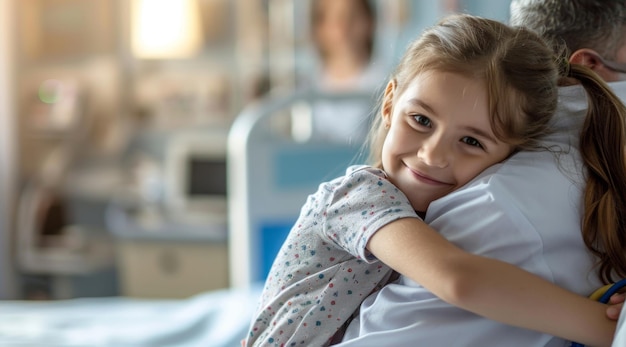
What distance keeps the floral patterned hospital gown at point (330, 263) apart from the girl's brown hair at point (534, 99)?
13 centimetres

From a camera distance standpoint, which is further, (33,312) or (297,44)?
(297,44)

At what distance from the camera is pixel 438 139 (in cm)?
93

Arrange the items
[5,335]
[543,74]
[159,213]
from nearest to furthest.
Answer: [543,74], [5,335], [159,213]

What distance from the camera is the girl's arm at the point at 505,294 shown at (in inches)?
32.8

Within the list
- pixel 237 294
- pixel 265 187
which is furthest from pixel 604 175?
pixel 265 187

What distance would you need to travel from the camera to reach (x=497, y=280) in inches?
32.9

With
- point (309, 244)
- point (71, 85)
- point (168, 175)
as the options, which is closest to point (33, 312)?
point (309, 244)

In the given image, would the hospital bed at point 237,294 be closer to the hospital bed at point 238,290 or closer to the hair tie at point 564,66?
the hospital bed at point 238,290

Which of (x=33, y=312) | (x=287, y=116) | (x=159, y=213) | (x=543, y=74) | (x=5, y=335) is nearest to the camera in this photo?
(x=543, y=74)

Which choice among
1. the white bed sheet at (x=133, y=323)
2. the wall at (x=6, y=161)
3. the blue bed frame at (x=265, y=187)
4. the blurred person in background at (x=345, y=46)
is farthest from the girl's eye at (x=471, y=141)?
the wall at (x=6, y=161)

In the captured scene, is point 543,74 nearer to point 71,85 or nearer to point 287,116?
point 287,116

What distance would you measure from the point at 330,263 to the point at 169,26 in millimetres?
4044

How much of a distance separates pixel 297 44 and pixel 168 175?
921 millimetres

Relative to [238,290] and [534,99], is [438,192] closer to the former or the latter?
[534,99]
